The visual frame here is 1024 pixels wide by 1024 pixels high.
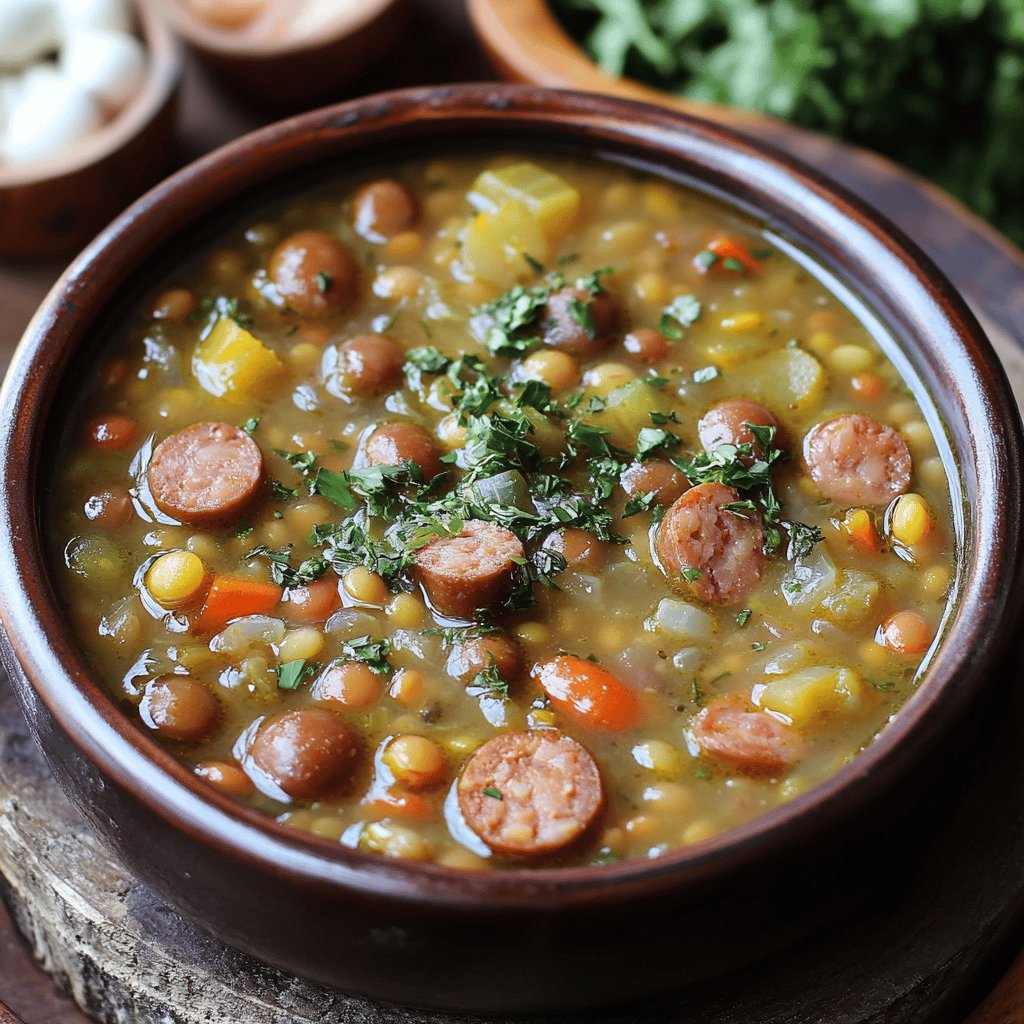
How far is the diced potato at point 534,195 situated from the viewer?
3734mm

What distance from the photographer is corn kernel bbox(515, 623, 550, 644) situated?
2.98 m

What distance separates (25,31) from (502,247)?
261 cm

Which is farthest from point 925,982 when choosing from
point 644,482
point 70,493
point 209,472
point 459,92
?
point 459,92

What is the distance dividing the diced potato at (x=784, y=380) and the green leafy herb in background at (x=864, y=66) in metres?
2.32

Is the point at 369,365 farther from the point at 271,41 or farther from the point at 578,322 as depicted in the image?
the point at 271,41

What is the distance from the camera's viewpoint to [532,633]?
2.99 m

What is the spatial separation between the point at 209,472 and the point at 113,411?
0.37m

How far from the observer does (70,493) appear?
3.19m

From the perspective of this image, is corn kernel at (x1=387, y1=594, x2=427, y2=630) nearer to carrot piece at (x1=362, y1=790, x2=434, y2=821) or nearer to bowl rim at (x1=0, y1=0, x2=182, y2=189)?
carrot piece at (x1=362, y1=790, x2=434, y2=821)

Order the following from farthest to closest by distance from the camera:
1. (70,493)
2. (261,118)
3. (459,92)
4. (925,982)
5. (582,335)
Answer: (261,118) → (459,92) → (582,335) → (70,493) → (925,982)

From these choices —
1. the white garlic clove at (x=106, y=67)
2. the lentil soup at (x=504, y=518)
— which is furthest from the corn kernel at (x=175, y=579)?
the white garlic clove at (x=106, y=67)

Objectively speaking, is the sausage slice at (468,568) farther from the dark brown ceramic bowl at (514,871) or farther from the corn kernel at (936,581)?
the corn kernel at (936,581)

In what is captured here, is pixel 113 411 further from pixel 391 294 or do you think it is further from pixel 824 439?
pixel 824 439

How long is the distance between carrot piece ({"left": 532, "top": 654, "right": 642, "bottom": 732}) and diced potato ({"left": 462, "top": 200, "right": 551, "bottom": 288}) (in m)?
1.25
